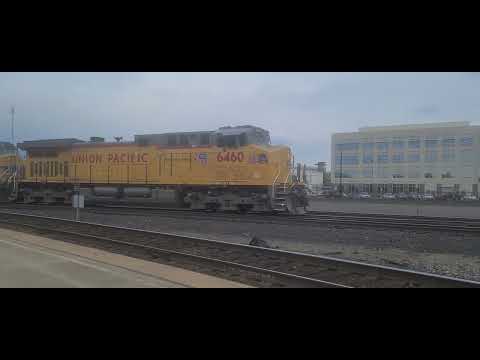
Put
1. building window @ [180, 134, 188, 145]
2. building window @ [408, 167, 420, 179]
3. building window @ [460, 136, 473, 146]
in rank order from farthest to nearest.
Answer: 1. building window @ [408, 167, 420, 179]
2. building window @ [460, 136, 473, 146]
3. building window @ [180, 134, 188, 145]

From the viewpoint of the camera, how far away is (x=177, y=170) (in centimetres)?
2022

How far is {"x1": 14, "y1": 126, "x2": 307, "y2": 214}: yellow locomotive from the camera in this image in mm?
18391

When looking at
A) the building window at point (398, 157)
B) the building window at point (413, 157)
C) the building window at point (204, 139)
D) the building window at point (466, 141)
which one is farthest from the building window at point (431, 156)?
the building window at point (204, 139)

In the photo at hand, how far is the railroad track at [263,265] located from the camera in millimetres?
7098

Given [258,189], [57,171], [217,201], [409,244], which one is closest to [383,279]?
[409,244]

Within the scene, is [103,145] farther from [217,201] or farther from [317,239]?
[317,239]

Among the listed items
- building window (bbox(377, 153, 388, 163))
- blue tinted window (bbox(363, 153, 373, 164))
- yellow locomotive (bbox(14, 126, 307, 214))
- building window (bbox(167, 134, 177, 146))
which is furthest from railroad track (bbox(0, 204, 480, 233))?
blue tinted window (bbox(363, 153, 373, 164))

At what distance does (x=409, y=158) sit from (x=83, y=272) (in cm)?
6765

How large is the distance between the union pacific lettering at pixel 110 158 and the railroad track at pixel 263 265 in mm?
8940

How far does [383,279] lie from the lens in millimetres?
7312

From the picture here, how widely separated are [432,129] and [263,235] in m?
59.7

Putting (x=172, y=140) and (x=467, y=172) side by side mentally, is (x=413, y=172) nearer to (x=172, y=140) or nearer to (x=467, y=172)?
(x=467, y=172)

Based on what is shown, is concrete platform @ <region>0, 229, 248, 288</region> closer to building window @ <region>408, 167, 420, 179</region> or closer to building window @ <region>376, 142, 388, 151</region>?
building window @ <region>408, 167, 420, 179</region>

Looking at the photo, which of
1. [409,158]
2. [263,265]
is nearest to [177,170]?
[263,265]
